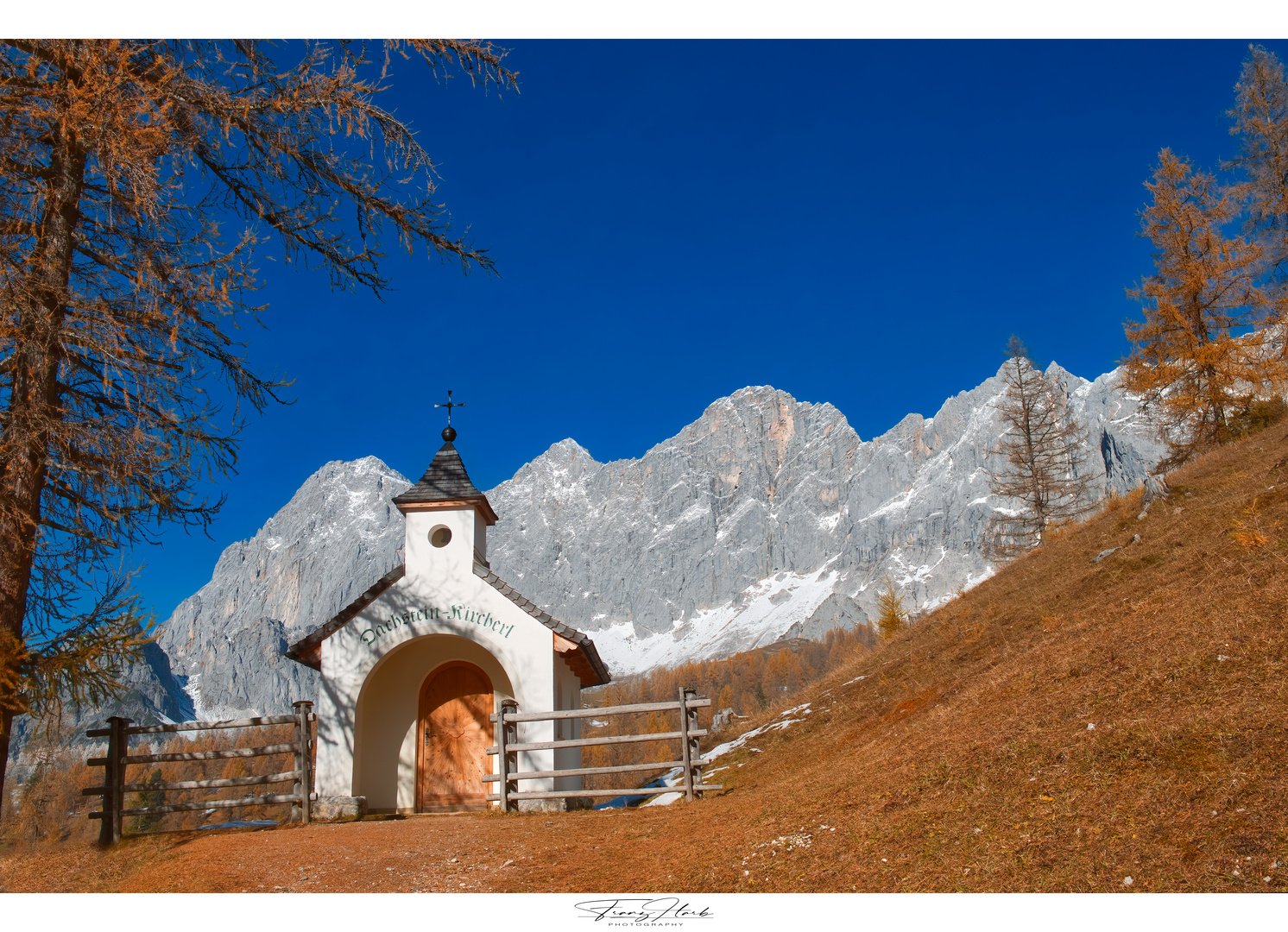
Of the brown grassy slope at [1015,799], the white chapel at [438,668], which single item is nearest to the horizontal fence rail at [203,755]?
the brown grassy slope at [1015,799]

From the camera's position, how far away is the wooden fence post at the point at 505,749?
1221 centimetres

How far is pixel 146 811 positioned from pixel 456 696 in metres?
5.99

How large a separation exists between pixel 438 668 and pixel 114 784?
584 cm

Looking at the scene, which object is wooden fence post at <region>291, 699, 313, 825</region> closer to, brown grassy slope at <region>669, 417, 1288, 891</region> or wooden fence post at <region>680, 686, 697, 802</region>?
wooden fence post at <region>680, 686, 697, 802</region>

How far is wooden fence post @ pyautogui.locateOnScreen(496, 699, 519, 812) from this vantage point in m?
12.2

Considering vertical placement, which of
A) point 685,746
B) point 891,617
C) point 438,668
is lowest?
point 685,746

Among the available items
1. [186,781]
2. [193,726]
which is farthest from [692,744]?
[193,726]

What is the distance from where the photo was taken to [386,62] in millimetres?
6629

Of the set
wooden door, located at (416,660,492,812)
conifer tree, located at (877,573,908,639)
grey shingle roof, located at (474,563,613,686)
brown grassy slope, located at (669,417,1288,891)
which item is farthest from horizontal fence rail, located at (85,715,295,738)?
conifer tree, located at (877,573,908,639)

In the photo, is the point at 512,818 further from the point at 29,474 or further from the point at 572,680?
the point at 29,474

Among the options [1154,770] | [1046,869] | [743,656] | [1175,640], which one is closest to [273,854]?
[1046,869]

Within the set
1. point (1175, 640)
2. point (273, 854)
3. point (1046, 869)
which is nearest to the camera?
point (1046, 869)

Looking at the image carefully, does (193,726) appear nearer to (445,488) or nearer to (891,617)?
(445,488)

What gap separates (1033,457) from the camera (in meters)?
31.7
